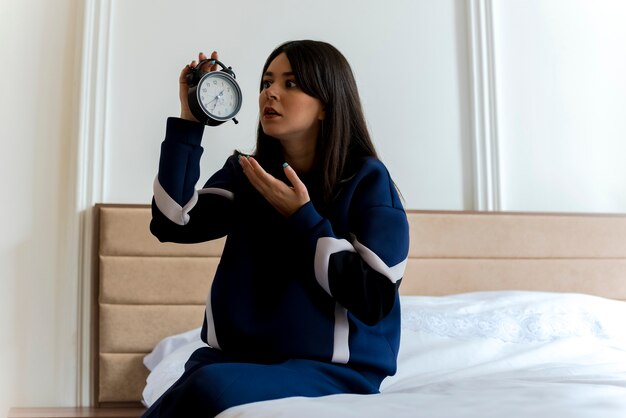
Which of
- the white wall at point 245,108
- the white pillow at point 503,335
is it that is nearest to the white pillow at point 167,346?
the white wall at point 245,108

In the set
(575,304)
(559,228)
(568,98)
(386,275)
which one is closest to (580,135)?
(568,98)

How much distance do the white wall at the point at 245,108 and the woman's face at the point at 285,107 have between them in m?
1.27

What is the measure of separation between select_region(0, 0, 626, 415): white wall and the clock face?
130cm

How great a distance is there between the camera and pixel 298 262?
131cm

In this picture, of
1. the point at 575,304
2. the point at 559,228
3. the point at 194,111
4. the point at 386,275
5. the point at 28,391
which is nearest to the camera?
the point at 386,275

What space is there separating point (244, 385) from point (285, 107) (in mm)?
586

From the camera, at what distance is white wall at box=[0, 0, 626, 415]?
2.48 m

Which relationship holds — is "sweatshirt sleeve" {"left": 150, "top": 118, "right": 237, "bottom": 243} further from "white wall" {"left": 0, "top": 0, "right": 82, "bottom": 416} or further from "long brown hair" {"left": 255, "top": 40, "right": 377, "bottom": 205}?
"white wall" {"left": 0, "top": 0, "right": 82, "bottom": 416}

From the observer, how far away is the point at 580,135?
9.75 ft

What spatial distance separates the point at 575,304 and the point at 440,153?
0.86m

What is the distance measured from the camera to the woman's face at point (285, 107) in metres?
1.40

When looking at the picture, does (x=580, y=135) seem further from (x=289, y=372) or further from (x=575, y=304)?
(x=289, y=372)

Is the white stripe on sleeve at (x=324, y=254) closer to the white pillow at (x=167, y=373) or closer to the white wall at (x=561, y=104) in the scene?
the white pillow at (x=167, y=373)

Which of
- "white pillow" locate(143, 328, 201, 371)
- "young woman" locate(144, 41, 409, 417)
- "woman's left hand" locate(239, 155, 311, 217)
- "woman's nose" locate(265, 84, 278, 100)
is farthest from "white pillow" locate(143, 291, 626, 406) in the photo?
"woman's nose" locate(265, 84, 278, 100)
